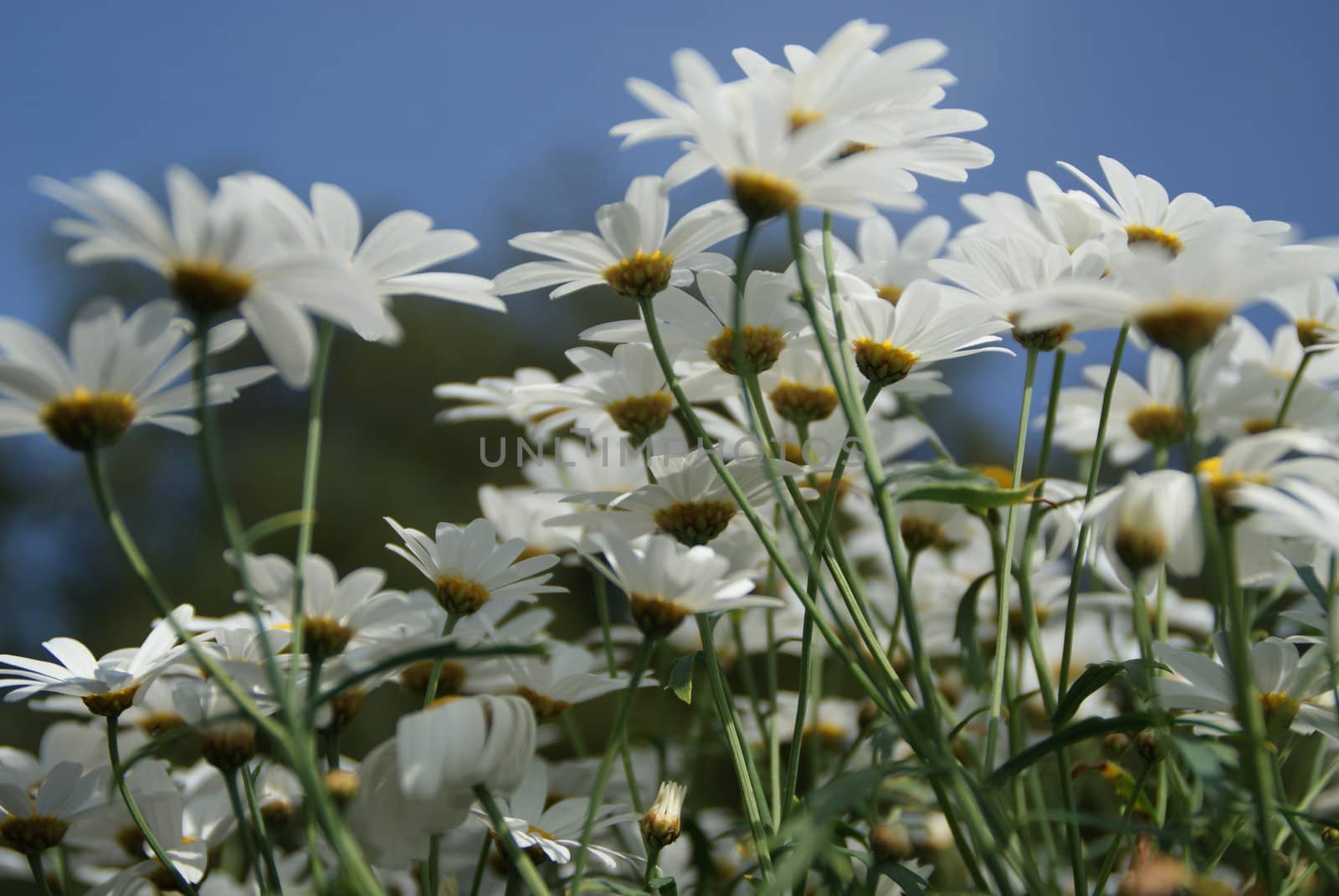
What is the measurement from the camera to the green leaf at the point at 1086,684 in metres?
0.42

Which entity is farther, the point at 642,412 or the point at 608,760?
the point at 642,412

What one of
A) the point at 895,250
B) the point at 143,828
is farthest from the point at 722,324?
the point at 143,828

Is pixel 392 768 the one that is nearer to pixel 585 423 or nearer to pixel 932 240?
pixel 585 423

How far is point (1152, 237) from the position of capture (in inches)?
21.4

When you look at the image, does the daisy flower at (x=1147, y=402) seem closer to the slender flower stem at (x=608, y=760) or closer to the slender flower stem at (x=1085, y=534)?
the slender flower stem at (x=1085, y=534)

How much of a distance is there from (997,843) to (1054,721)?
0.09 meters

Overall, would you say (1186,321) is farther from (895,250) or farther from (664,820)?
(895,250)

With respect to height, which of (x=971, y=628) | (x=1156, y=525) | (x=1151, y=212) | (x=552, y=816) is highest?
(x=1151, y=212)

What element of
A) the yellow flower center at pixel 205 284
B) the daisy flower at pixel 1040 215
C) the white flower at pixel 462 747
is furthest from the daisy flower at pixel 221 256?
the daisy flower at pixel 1040 215

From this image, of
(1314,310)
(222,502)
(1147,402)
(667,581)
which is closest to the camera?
(222,502)

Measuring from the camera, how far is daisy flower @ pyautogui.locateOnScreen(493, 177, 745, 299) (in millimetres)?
502

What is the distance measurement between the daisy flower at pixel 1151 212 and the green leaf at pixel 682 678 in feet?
0.97

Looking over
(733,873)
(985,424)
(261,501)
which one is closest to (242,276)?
(733,873)

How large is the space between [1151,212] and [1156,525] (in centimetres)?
27
